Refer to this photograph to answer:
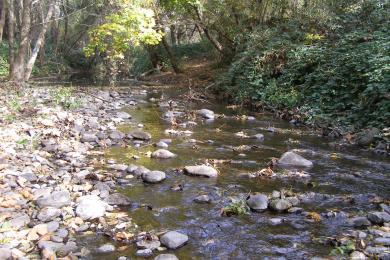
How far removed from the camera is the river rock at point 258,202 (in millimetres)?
5176

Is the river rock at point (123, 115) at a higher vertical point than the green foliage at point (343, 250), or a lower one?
higher

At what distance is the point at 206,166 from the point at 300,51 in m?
7.86

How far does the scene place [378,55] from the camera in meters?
10.4

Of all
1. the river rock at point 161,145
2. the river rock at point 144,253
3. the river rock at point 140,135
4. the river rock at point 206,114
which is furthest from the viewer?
the river rock at point 206,114

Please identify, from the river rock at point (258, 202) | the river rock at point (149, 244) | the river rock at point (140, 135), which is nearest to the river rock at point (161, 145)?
the river rock at point (140, 135)

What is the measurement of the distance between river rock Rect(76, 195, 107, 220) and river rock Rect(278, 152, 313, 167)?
10.9 feet

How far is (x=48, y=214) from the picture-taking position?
4.61 metres

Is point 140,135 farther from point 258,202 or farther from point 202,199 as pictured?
point 258,202

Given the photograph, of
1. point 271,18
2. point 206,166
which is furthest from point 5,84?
point 271,18

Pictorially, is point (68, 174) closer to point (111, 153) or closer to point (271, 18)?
point (111, 153)

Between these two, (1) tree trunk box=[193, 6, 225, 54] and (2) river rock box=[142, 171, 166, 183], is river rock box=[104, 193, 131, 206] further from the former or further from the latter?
(1) tree trunk box=[193, 6, 225, 54]

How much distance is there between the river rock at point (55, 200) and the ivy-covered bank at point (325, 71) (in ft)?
20.7

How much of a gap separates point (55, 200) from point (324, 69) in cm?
930

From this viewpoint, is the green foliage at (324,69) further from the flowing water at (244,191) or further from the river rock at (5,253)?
the river rock at (5,253)
